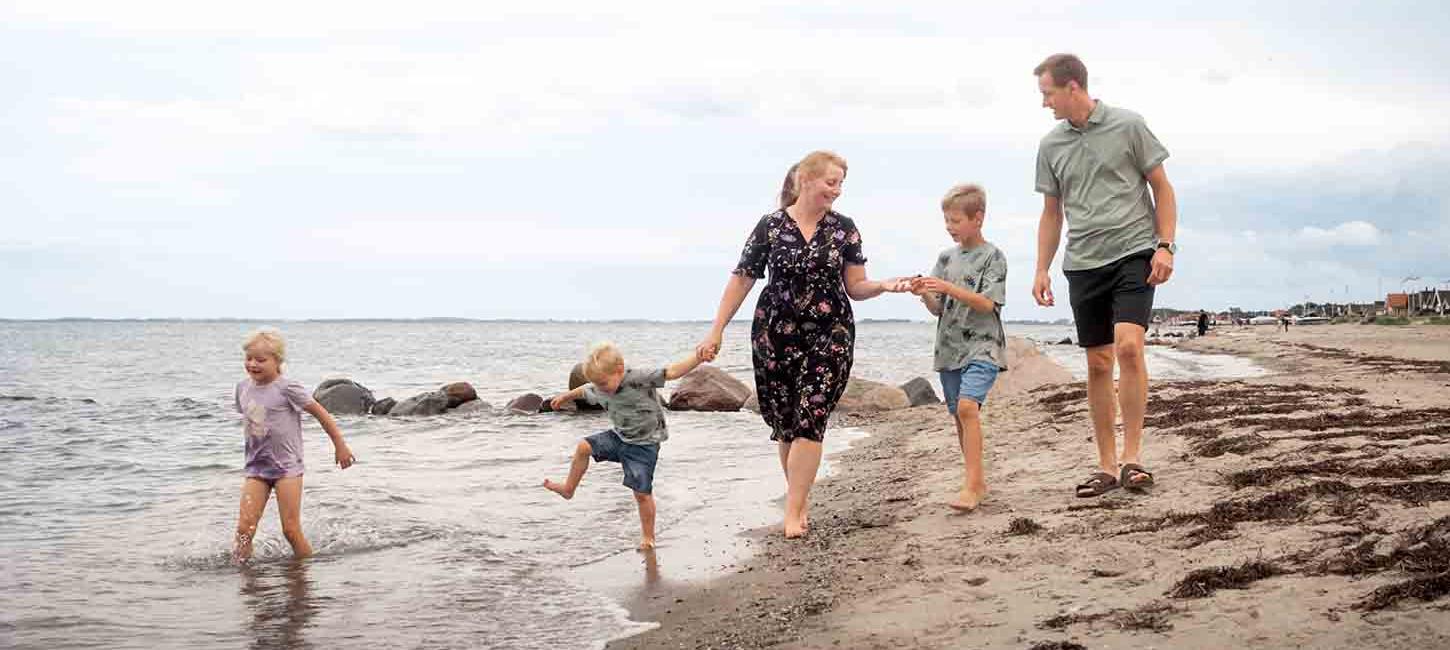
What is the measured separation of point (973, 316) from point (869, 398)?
37.8 ft

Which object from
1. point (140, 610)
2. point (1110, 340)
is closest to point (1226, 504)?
point (1110, 340)

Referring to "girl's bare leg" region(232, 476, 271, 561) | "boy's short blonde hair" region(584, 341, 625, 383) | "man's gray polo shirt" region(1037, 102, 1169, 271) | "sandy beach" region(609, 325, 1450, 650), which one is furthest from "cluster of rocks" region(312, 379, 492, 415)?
"man's gray polo shirt" region(1037, 102, 1169, 271)

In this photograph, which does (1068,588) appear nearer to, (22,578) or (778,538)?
(778,538)

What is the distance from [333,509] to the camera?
8734mm

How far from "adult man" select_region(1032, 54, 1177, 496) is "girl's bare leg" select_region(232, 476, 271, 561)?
4.54 m

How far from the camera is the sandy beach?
12.5ft

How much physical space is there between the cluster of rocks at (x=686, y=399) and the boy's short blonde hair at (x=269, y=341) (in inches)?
431

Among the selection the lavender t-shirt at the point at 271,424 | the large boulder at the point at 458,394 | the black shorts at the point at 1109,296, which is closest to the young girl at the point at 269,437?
the lavender t-shirt at the point at 271,424

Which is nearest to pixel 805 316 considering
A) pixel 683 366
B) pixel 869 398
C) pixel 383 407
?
pixel 683 366

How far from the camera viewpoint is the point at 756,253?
6383 mm

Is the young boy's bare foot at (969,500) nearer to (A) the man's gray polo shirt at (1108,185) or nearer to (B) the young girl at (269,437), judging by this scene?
(A) the man's gray polo shirt at (1108,185)

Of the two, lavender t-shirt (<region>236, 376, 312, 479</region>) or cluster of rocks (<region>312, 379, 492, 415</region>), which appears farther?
cluster of rocks (<region>312, 379, 492, 415</region>)

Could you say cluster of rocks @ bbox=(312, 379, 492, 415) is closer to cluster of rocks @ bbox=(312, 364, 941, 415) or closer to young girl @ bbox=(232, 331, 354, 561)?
cluster of rocks @ bbox=(312, 364, 941, 415)

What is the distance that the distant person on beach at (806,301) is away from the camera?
20.4ft
